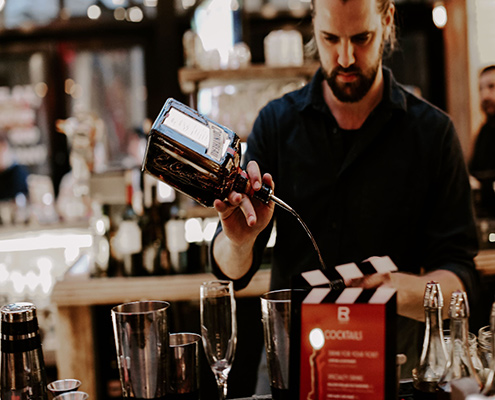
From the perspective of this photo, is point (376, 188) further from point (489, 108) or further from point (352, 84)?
point (489, 108)

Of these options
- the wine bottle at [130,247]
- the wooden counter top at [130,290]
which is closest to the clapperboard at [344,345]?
the wooden counter top at [130,290]

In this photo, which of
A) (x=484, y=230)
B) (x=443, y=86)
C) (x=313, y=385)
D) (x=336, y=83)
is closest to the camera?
(x=313, y=385)

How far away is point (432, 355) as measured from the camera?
965mm

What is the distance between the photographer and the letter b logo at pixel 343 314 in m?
0.83

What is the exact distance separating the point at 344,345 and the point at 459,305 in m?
0.20

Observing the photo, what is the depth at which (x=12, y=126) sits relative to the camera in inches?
210

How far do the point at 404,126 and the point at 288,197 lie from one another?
39 centimetres

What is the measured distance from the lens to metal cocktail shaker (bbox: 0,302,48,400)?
98 cm

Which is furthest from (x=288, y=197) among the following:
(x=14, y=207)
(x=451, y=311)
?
(x=14, y=207)

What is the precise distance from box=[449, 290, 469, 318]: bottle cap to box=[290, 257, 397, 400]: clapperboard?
0.13 metres

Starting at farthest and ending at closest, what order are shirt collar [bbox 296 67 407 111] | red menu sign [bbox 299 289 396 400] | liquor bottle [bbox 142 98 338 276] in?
1. shirt collar [bbox 296 67 407 111]
2. liquor bottle [bbox 142 98 338 276]
3. red menu sign [bbox 299 289 396 400]

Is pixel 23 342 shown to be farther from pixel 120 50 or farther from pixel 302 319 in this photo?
Result: pixel 120 50

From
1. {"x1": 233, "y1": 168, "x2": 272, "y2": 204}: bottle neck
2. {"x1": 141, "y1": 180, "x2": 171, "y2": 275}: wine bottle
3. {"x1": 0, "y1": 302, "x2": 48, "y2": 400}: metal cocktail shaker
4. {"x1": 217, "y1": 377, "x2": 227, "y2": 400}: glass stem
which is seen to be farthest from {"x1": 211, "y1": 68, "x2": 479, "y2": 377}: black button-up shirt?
{"x1": 141, "y1": 180, "x2": 171, "y2": 275}: wine bottle

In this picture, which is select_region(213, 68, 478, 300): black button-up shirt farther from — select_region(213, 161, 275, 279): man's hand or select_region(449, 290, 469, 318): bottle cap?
select_region(449, 290, 469, 318): bottle cap
